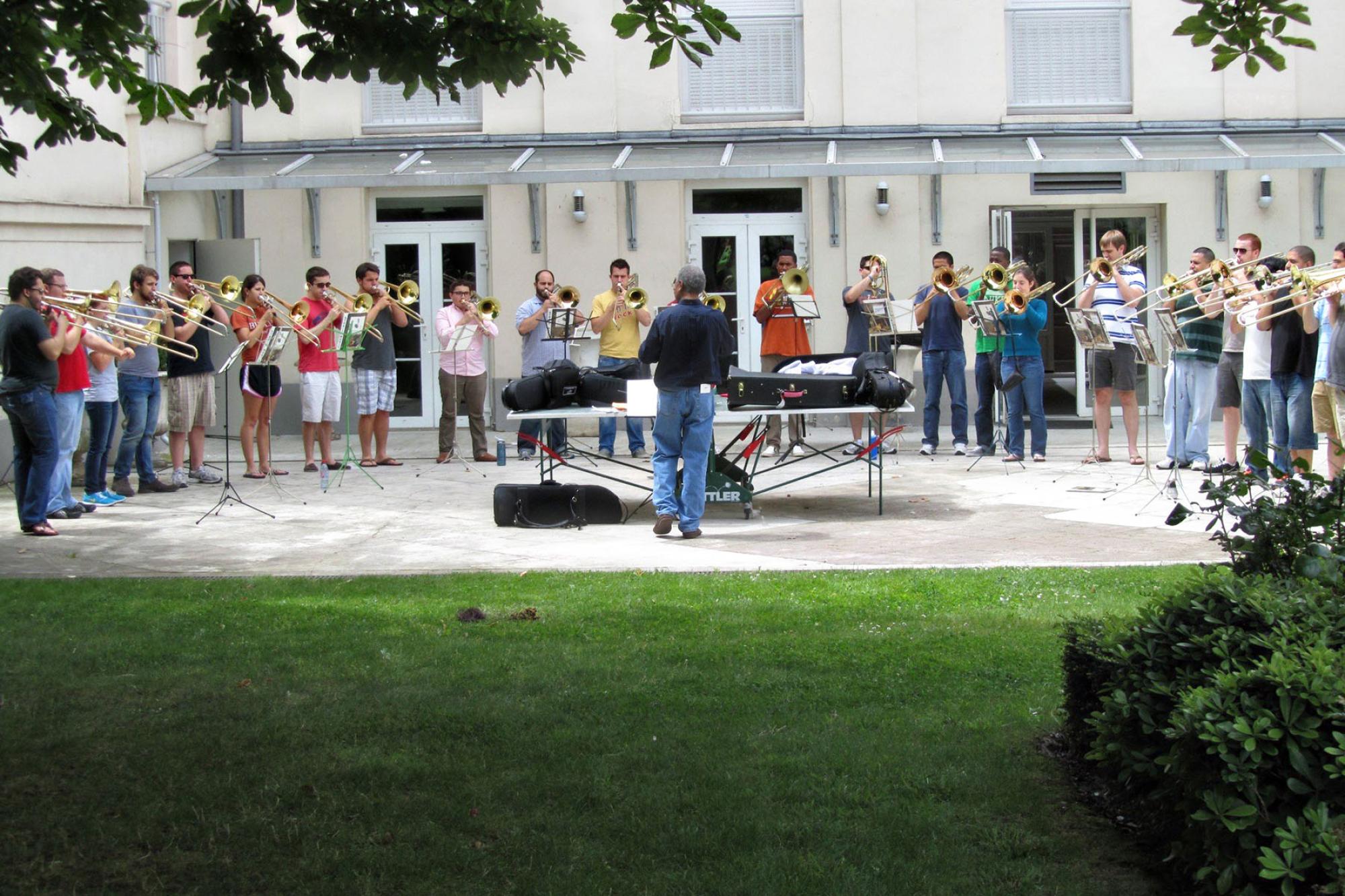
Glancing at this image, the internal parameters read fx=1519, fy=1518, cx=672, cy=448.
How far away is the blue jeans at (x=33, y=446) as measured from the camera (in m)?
10.2

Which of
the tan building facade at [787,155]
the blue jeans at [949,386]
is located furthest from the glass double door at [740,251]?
the blue jeans at [949,386]

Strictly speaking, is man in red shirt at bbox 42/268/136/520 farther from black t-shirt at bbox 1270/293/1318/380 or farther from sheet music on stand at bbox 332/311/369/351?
black t-shirt at bbox 1270/293/1318/380

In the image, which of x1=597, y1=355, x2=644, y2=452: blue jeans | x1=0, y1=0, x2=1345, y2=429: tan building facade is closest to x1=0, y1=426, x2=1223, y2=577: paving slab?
x1=597, y1=355, x2=644, y2=452: blue jeans

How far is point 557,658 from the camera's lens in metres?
6.51

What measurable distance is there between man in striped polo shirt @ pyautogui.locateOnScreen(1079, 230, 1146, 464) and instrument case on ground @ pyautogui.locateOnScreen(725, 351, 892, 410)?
10.5ft

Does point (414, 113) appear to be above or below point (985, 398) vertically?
above

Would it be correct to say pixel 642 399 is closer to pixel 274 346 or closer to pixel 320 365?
pixel 274 346

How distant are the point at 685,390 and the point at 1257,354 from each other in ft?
15.0

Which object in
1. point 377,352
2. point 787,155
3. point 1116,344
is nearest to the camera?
point 1116,344

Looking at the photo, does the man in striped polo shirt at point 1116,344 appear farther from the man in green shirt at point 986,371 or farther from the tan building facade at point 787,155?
the tan building facade at point 787,155

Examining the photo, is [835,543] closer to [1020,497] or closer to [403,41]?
[1020,497]

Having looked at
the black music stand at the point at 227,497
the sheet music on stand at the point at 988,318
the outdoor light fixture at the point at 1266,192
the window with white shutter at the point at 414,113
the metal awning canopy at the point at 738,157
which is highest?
the window with white shutter at the point at 414,113

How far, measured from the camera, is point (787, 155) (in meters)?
17.3

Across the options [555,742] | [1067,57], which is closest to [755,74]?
[1067,57]
